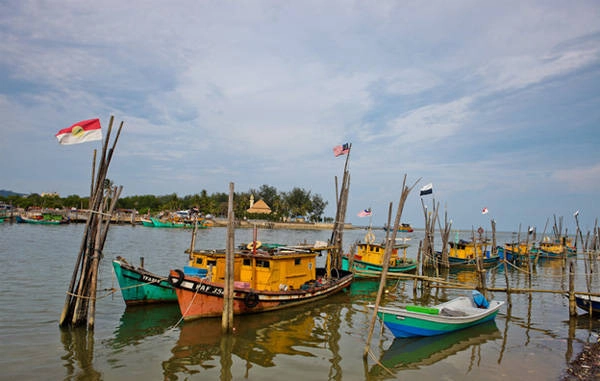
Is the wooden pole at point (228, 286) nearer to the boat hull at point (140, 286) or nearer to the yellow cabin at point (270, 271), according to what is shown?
the yellow cabin at point (270, 271)

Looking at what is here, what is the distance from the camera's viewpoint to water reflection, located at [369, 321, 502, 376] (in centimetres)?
1177

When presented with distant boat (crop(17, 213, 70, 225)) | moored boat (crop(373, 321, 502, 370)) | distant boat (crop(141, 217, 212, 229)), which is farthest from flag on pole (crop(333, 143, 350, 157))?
distant boat (crop(17, 213, 70, 225))

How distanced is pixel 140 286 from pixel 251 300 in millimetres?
4929

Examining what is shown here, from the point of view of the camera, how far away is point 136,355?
11.4 meters

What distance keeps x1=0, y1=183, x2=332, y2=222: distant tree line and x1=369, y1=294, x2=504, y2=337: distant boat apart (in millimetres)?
94699

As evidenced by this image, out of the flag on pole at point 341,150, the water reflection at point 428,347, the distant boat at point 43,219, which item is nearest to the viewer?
the water reflection at point 428,347

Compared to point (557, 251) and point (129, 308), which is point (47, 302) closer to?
point (129, 308)

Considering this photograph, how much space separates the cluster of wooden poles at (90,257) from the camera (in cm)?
1234

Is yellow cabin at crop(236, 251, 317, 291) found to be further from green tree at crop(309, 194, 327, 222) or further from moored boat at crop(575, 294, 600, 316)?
green tree at crop(309, 194, 327, 222)

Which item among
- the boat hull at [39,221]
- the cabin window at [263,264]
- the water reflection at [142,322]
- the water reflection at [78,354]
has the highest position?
the cabin window at [263,264]

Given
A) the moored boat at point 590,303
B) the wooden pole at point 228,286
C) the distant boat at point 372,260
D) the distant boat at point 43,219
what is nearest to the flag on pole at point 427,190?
the distant boat at point 372,260

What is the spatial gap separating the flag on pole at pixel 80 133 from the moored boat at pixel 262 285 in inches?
213

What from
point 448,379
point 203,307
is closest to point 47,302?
point 203,307

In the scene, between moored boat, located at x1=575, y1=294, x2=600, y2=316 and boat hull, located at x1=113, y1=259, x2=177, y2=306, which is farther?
moored boat, located at x1=575, y1=294, x2=600, y2=316
